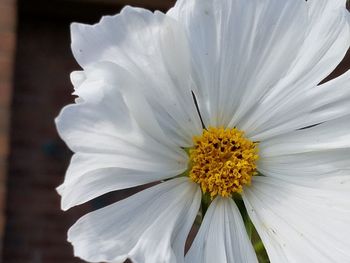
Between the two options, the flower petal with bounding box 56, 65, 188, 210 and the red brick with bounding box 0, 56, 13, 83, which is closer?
the flower petal with bounding box 56, 65, 188, 210

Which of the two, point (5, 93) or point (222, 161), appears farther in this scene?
point (5, 93)

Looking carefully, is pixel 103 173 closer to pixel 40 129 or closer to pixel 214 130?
pixel 214 130

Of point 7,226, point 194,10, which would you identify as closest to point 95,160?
point 194,10

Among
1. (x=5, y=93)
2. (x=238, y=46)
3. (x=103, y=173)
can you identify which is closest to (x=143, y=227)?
(x=103, y=173)

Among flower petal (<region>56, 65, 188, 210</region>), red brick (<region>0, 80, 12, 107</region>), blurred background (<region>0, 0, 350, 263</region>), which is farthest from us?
blurred background (<region>0, 0, 350, 263</region>)

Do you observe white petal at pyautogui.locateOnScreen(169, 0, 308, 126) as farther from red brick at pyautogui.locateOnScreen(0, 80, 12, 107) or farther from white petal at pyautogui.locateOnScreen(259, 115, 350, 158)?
red brick at pyautogui.locateOnScreen(0, 80, 12, 107)

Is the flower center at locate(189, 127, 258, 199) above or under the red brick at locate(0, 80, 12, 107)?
under

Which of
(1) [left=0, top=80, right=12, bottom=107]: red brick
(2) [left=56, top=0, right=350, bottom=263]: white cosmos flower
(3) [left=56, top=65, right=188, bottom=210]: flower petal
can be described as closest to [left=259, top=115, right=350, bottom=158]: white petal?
(2) [left=56, top=0, right=350, bottom=263]: white cosmos flower

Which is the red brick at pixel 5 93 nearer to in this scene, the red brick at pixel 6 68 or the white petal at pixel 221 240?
the red brick at pixel 6 68
